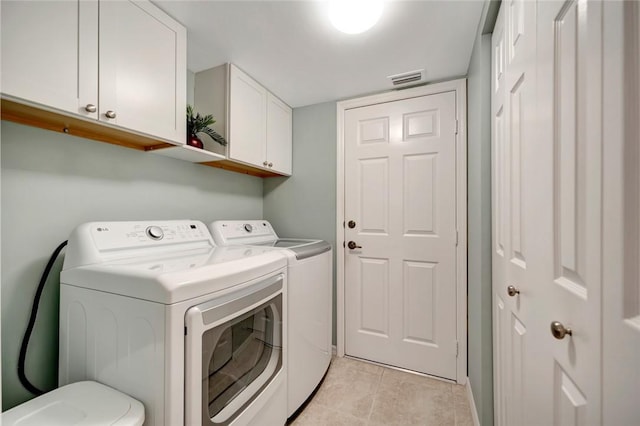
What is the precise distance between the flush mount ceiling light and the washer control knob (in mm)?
A: 1464

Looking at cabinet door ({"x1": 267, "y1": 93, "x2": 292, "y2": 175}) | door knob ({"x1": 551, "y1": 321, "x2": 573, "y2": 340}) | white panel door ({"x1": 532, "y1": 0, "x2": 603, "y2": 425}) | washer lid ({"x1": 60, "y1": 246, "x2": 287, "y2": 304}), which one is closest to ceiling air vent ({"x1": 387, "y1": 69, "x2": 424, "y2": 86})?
cabinet door ({"x1": 267, "y1": 93, "x2": 292, "y2": 175})

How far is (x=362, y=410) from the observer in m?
1.64

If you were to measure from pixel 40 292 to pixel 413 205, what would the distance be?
224 cm

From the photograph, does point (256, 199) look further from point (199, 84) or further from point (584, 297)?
point (584, 297)

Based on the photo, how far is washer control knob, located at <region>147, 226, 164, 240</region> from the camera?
134 cm

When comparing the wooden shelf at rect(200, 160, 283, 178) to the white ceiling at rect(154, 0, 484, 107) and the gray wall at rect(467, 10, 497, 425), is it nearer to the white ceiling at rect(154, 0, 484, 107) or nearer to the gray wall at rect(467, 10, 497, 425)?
the white ceiling at rect(154, 0, 484, 107)

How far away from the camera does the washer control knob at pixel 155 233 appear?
1343 millimetres

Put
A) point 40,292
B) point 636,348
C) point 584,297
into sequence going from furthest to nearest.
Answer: point 40,292 → point 584,297 → point 636,348

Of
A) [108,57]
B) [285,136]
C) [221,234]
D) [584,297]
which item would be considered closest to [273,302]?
[221,234]

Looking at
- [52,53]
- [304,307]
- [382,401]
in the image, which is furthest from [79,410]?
[382,401]

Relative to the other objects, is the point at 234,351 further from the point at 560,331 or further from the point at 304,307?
the point at 560,331

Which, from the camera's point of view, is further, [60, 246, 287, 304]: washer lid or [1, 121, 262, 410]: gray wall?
[1, 121, 262, 410]: gray wall

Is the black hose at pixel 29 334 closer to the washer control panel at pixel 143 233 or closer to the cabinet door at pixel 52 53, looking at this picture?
the washer control panel at pixel 143 233

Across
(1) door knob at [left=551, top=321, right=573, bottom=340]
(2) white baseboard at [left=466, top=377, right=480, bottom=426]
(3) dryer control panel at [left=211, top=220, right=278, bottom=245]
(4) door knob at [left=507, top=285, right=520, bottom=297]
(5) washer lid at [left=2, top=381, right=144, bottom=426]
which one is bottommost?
(2) white baseboard at [left=466, top=377, right=480, bottom=426]
